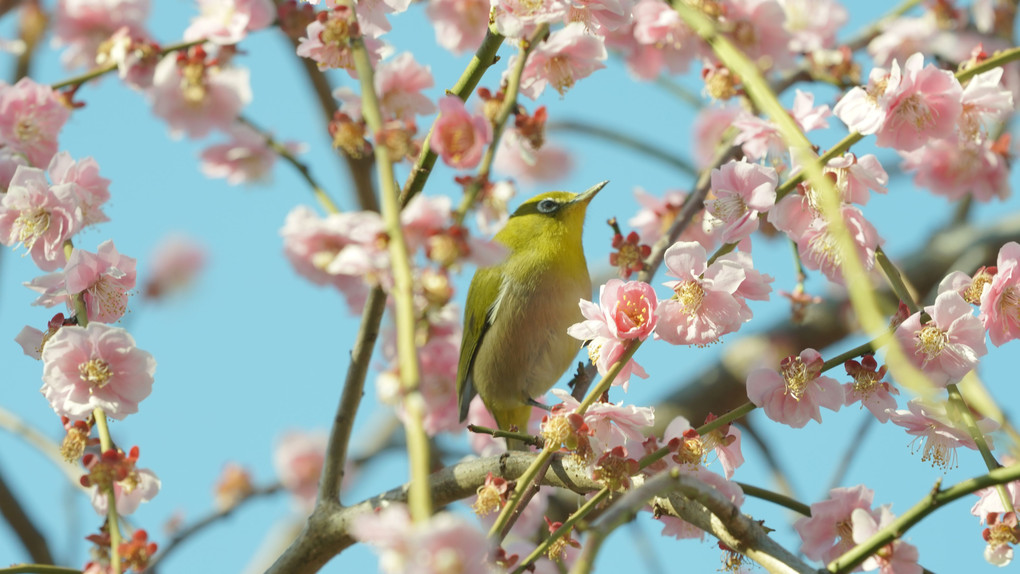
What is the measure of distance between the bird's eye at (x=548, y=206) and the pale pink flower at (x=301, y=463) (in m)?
3.15

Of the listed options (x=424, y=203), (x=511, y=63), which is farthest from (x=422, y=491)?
(x=511, y=63)

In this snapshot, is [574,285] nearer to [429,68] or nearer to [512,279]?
[512,279]

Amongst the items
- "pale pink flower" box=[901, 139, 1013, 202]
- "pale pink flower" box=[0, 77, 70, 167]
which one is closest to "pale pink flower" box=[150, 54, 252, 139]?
"pale pink flower" box=[0, 77, 70, 167]

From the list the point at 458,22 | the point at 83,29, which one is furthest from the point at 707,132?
the point at 83,29

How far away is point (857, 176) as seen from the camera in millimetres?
2004

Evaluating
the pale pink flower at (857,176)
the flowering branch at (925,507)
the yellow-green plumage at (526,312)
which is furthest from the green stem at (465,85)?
the yellow-green plumage at (526,312)

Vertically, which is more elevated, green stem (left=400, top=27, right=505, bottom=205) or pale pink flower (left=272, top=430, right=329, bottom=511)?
green stem (left=400, top=27, right=505, bottom=205)

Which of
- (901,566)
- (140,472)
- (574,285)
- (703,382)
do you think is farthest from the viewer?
(703,382)

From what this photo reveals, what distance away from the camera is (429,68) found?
2.70 m

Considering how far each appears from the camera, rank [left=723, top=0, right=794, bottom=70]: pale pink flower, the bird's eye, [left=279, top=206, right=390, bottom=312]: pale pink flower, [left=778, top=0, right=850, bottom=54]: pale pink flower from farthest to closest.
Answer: [left=778, top=0, right=850, bottom=54]: pale pink flower, the bird's eye, [left=723, top=0, right=794, bottom=70]: pale pink flower, [left=279, top=206, right=390, bottom=312]: pale pink flower

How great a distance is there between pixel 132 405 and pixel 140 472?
14 cm

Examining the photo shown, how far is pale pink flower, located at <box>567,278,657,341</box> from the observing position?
181 centimetres

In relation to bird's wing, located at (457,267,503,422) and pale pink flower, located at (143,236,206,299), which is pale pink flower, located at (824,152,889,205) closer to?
bird's wing, located at (457,267,503,422)

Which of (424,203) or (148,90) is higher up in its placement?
(148,90)
